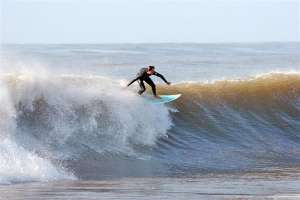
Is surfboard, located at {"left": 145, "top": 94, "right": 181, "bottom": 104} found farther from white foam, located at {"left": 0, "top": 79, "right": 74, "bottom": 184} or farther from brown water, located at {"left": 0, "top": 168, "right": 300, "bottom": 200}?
brown water, located at {"left": 0, "top": 168, "right": 300, "bottom": 200}

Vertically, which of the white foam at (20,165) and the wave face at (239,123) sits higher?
the wave face at (239,123)

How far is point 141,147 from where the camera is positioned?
1702cm

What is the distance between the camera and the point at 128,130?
57.1 feet

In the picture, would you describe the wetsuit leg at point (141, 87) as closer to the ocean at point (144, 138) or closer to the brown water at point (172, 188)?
the ocean at point (144, 138)

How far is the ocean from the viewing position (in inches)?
504

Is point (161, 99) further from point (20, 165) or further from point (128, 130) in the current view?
point (20, 165)

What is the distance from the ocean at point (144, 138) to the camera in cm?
1280

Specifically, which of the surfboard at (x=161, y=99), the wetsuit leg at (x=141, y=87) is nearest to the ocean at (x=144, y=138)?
the surfboard at (x=161, y=99)

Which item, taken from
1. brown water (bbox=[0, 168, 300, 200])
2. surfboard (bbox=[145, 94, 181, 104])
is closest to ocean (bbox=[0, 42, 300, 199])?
brown water (bbox=[0, 168, 300, 200])

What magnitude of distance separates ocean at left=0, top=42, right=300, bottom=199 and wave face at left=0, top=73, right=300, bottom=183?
1.0 inches

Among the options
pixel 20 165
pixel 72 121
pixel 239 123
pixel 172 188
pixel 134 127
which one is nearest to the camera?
pixel 172 188

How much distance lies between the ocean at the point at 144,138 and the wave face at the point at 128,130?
3 centimetres

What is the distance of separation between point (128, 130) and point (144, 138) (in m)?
0.40

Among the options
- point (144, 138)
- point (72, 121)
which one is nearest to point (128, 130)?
point (144, 138)
